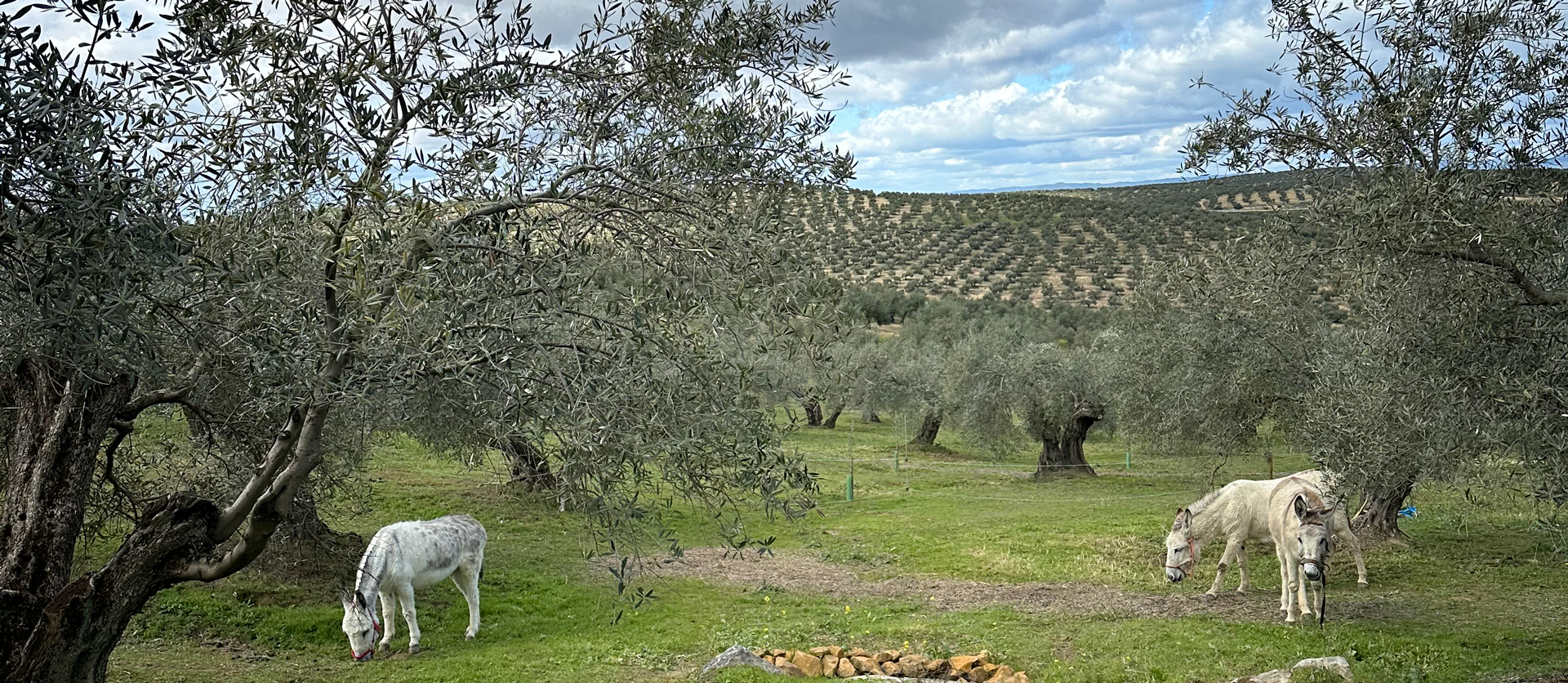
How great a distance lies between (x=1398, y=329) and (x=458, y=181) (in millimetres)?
8083

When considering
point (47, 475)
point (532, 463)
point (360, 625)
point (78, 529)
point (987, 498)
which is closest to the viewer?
point (532, 463)

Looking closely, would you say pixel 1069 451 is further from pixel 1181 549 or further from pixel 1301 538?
pixel 1301 538

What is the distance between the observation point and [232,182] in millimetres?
5848

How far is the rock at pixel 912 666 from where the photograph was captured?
10.7 metres

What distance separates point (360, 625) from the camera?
1163 cm

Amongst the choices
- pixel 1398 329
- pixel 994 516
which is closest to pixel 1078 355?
pixel 994 516

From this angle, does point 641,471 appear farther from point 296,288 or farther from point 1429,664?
point 1429,664

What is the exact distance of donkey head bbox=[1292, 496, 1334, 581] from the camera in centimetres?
1238

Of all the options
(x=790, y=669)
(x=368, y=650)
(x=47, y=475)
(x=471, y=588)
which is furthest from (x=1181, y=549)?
(x=47, y=475)

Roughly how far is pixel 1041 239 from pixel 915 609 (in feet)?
246

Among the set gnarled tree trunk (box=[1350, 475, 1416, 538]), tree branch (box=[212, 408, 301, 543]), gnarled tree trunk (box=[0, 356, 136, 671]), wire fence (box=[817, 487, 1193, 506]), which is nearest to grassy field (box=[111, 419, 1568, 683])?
gnarled tree trunk (box=[1350, 475, 1416, 538])

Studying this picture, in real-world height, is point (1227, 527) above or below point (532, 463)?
below

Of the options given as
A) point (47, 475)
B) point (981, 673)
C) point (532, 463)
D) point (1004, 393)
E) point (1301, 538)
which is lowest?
point (981, 673)

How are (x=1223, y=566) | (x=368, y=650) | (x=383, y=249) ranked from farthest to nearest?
(x=1223, y=566), (x=368, y=650), (x=383, y=249)
